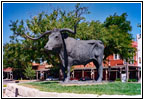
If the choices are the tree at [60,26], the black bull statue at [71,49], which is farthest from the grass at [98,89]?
the tree at [60,26]

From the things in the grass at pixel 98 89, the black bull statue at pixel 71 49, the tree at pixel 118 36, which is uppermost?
the tree at pixel 118 36

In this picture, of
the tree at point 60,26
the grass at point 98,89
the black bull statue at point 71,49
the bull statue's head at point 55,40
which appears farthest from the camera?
the tree at point 60,26

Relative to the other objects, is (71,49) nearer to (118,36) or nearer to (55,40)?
(55,40)

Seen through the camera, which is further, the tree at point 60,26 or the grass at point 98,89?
the tree at point 60,26

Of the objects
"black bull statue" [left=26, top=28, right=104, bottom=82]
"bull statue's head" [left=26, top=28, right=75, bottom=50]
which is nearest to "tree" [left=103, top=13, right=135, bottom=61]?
"black bull statue" [left=26, top=28, right=104, bottom=82]

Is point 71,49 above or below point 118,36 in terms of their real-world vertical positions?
below

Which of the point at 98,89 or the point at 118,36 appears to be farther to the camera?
the point at 118,36

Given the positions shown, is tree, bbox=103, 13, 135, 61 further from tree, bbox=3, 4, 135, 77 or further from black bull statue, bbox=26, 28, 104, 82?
black bull statue, bbox=26, 28, 104, 82

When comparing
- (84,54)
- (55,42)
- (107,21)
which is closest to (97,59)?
(84,54)

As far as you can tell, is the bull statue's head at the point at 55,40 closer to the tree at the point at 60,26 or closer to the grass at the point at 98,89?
the grass at the point at 98,89

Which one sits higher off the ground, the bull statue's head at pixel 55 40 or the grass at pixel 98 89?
the bull statue's head at pixel 55 40

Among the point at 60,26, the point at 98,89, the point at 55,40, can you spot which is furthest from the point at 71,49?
the point at 60,26

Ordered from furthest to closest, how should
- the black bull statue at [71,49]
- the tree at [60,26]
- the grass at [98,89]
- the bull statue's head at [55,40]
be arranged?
1. the tree at [60,26]
2. the black bull statue at [71,49]
3. the bull statue's head at [55,40]
4. the grass at [98,89]

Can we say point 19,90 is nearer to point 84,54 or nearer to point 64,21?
point 84,54
